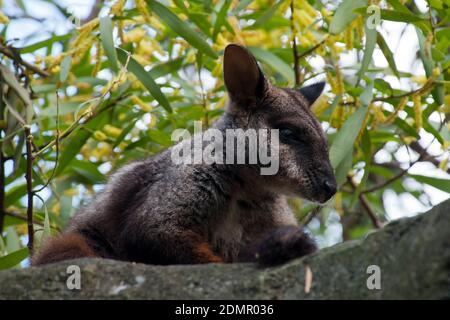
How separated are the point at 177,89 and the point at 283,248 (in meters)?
3.91

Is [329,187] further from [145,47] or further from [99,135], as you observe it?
[145,47]

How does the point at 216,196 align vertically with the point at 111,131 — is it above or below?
below

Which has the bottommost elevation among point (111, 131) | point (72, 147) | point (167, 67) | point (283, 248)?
point (283, 248)

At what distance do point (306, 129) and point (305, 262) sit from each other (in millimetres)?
2296

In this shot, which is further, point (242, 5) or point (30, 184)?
point (242, 5)

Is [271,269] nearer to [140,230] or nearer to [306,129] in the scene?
[140,230]

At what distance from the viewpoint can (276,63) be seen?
7410 mm

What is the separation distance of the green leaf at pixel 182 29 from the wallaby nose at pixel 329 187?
143 centimetres

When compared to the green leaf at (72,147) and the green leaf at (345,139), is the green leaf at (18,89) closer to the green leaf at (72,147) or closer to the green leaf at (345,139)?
the green leaf at (72,147)

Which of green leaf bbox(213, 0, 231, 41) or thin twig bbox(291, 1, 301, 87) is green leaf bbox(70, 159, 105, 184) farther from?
thin twig bbox(291, 1, 301, 87)

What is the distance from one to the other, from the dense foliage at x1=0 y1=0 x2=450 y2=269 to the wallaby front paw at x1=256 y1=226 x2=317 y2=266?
1844mm
